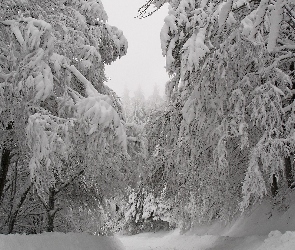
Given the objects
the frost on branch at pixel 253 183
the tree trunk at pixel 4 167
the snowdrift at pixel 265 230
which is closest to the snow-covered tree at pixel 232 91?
the frost on branch at pixel 253 183

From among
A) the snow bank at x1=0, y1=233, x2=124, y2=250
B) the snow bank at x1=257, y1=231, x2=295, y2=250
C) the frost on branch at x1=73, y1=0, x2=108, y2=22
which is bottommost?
the snow bank at x1=257, y1=231, x2=295, y2=250

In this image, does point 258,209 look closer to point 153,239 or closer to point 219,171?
point 219,171

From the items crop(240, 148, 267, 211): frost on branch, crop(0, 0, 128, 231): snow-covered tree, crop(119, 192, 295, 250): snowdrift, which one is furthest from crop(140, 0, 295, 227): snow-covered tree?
crop(0, 0, 128, 231): snow-covered tree

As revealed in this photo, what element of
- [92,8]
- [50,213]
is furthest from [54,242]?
[92,8]

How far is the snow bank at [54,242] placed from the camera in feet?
20.4

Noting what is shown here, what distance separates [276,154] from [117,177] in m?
3.64

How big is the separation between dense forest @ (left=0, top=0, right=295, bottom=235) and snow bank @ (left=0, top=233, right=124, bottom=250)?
83cm

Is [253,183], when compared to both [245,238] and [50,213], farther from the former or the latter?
[50,213]

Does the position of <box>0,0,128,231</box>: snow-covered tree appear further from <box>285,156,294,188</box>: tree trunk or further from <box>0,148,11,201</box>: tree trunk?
<box>285,156,294,188</box>: tree trunk

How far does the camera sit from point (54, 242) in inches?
299

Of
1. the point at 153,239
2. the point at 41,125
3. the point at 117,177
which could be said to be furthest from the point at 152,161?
the point at 153,239

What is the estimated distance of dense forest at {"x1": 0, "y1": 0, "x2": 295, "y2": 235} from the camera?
5984mm

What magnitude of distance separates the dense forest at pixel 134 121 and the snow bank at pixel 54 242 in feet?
2.73

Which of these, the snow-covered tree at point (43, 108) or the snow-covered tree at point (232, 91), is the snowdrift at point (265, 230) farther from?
the snow-covered tree at point (43, 108)
